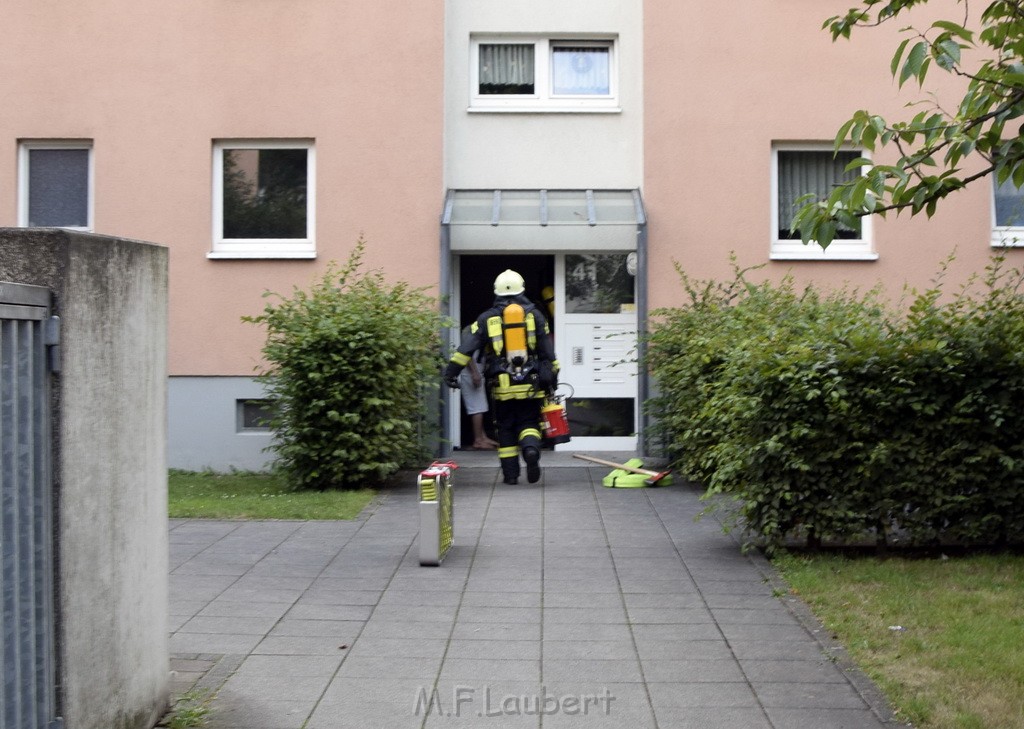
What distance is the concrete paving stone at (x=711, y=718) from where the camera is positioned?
16.2ft

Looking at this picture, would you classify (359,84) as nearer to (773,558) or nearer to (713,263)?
(713,263)

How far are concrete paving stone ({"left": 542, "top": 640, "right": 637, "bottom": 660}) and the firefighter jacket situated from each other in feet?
18.2

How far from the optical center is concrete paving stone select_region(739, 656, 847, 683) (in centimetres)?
557

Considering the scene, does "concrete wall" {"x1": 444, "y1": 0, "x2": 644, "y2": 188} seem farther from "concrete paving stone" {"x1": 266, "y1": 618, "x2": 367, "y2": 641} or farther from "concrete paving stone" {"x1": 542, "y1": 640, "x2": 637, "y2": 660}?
"concrete paving stone" {"x1": 542, "y1": 640, "x2": 637, "y2": 660}

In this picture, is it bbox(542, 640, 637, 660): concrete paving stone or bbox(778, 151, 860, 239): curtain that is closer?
bbox(542, 640, 637, 660): concrete paving stone

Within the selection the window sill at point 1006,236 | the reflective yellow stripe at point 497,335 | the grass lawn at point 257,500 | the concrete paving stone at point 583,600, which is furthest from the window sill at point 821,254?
the concrete paving stone at point 583,600

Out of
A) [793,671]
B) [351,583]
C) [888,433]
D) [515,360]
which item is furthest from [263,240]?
[793,671]

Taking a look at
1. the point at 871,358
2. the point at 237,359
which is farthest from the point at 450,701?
the point at 237,359

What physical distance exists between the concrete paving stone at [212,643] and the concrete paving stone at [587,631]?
1524mm

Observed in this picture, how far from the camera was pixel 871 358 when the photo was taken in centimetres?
800

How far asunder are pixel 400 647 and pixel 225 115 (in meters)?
9.66

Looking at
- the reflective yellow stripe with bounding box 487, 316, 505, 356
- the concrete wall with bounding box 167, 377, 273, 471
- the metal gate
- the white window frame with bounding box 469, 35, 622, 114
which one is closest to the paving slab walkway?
the metal gate

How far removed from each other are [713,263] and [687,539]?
5.72 m

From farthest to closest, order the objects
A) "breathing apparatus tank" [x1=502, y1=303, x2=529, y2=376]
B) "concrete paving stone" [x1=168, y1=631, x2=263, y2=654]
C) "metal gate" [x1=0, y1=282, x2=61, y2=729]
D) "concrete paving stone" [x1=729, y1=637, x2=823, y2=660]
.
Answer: "breathing apparatus tank" [x1=502, y1=303, x2=529, y2=376] < "concrete paving stone" [x1=168, y1=631, x2=263, y2=654] < "concrete paving stone" [x1=729, y1=637, x2=823, y2=660] < "metal gate" [x1=0, y1=282, x2=61, y2=729]
